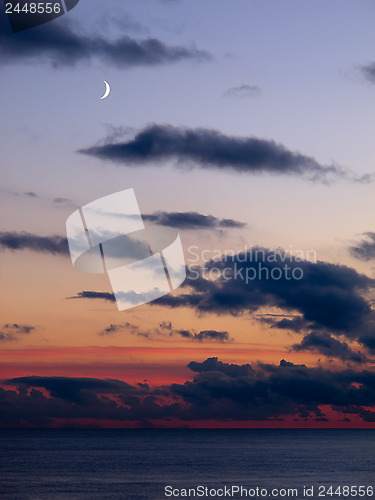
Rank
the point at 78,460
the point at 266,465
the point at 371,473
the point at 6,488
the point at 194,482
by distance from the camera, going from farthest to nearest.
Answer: the point at 78,460, the point at 266,465, the point at 371,473, the point at 194,482, the point at 6,488

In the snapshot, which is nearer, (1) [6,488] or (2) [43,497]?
(2) [43,497]

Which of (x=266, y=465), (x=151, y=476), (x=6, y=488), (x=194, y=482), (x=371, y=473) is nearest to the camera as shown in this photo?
(x=6, y=488)

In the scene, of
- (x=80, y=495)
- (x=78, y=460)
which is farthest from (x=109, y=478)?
(x=78, y=460)

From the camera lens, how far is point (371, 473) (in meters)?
168

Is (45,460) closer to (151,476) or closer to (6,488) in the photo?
(151,476)

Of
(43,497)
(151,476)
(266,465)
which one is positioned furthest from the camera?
(266,465)

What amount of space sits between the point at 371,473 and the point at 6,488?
98.3m

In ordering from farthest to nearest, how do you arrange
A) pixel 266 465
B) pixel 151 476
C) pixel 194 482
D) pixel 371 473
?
pixel 266 465 < pixel 371 473 < pixel 151 476 < pixel 194 482

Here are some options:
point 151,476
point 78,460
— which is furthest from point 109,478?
point 78,460

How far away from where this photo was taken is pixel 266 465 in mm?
184000

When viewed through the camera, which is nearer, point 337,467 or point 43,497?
point 43,497

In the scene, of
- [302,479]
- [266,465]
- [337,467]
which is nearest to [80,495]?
[302,479]

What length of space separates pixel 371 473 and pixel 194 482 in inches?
2284

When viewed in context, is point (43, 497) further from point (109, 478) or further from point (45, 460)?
point (45, 460)
